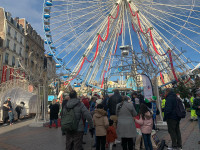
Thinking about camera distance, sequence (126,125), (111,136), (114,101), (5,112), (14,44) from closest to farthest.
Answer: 1. (126,125)
2. (111,136)
3. (114,101)
4. (5,112)
5. (14,44)

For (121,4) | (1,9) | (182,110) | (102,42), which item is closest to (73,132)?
(182,110)

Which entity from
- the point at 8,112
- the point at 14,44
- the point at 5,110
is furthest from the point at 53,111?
the point at 14,44

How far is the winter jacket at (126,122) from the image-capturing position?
3895mm

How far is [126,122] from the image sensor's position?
3.94m

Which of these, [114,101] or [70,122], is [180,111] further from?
[70,122]

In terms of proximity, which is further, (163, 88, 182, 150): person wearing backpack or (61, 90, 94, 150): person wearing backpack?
(163, 88, 182, 150): person wearing backpack

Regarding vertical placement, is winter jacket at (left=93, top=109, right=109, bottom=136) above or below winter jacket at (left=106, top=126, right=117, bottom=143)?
above

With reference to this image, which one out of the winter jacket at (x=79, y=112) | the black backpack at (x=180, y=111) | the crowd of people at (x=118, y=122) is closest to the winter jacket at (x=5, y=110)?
the crowd of people at (x=118, y=122)

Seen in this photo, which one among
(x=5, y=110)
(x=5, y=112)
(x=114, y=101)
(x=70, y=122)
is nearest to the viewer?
(x=70, y=122)

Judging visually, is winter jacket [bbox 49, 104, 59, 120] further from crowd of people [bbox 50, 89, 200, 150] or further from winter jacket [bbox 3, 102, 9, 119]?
crowd of people [bbox 50, 89, 200, 150]

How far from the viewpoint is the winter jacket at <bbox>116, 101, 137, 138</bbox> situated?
3.89 meters

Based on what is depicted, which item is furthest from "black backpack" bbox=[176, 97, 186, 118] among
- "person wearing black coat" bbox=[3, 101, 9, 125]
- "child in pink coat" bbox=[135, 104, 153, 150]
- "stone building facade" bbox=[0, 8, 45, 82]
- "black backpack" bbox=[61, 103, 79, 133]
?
"stone building facade" bbox=[0, 8, 45, 82]

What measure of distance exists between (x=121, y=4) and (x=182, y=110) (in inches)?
575

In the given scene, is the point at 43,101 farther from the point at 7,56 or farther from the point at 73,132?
the point at 7,56
